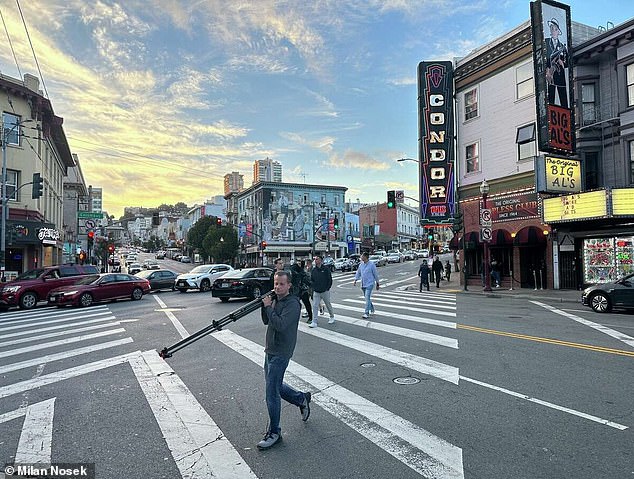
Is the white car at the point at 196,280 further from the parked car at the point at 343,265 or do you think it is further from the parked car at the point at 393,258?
the parked car at the point at 393,258

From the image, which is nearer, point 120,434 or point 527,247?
point 120,434

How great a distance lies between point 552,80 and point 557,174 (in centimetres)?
451

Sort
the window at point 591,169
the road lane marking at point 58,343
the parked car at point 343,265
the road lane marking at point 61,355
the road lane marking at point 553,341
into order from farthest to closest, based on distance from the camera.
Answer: the parked car at point 343,265 < the window at point 591,169 < the road lane marking at point 58,343 < the road lane marking at point 553,341 < the road lane marking at point 61,355

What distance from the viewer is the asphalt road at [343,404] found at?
14.1 ft

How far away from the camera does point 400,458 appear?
4.36m

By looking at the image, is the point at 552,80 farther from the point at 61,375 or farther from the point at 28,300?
the point at 28,300

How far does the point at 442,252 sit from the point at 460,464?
7902cm

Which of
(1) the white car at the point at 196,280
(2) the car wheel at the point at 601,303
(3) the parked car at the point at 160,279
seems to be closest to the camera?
(2) the car wheel at the point at 601,303

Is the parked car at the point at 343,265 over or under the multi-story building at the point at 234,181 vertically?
under

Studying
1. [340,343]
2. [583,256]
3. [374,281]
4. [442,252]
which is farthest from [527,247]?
[442,252]

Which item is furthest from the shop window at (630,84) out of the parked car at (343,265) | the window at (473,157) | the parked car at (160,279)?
the parked car at (343,265)

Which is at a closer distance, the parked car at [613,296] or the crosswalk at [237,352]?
the crosswalk at [237,352]

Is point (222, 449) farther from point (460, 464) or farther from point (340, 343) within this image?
point (340, 343)

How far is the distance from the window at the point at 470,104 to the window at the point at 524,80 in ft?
10.8
